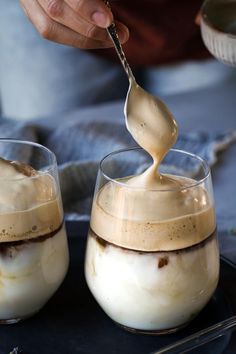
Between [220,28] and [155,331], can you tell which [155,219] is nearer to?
[155,331]

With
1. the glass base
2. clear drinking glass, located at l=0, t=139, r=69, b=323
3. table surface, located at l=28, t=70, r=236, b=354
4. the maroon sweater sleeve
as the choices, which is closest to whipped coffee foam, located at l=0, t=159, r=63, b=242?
clear drinking glass, located at l=0, t=139, r=69, b=323

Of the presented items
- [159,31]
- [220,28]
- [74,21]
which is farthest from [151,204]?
[159,31]

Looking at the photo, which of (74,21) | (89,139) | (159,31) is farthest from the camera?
(159,31)

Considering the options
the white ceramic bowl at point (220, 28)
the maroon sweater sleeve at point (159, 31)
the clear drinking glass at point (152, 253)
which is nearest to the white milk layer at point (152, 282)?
the clear drinking glass at point (152, 253)

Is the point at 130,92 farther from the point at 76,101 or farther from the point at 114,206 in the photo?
the point at 76,101

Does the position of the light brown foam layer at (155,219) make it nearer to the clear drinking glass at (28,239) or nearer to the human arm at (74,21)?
the clear drinking glass at (28,239)

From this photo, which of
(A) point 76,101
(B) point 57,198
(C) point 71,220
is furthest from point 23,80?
(B) point 57,198
